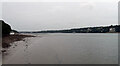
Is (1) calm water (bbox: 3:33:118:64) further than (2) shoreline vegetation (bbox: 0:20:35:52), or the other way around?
(2) shoreline vegetation (bbox: 0:20:35:52)

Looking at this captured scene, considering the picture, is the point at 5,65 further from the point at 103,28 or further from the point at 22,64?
the point at 103,28

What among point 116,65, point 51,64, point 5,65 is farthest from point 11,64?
point 116,65

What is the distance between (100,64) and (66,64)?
431cm

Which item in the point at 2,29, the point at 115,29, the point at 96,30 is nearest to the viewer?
the point at 2,29

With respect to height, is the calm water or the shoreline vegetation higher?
the shoreline vegetation

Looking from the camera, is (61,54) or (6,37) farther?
(6,37)

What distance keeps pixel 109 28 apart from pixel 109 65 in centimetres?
15430

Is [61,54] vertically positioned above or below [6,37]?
below

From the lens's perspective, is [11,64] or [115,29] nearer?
[11,64]

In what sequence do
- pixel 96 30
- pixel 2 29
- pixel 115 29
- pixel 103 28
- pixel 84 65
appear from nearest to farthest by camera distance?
1. pixel 84 65
2. pixel 2 29
3. pixel 115 29
4. pixel 103 28
5. pixel 96 30

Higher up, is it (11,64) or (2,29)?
(2,29)

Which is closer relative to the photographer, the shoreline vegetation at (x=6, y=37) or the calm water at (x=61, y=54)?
the calm water at (x=61, y=54)

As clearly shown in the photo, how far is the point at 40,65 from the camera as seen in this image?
1834 centimetres

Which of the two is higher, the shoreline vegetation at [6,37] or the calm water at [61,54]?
the shoreline vegetation at [6,37]
